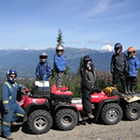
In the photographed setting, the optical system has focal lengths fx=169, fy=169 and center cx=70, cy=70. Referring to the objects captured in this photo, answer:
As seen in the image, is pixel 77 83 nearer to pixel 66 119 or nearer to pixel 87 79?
pixel 87 79

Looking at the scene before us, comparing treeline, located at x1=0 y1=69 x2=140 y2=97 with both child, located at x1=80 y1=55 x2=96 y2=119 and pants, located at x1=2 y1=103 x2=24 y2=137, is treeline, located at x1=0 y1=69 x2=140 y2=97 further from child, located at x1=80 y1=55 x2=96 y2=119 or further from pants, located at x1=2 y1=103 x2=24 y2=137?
pants, located at x1=2 y1=103 x2=24 y2=137

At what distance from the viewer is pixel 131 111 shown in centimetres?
568

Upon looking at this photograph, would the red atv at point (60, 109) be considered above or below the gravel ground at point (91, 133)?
above

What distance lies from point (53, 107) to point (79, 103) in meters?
0.84

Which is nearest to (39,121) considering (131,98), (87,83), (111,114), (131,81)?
(87,83)

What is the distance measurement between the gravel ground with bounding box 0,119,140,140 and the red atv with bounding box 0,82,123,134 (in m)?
0.17

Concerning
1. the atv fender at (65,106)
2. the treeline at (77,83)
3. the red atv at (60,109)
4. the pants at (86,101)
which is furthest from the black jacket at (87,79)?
the treeline at (77,83)

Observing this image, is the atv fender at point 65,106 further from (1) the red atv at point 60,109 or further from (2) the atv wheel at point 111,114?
(2) the atv wheel at point 111,114

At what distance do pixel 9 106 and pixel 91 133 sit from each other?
238cm

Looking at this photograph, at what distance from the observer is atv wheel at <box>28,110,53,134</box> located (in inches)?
183

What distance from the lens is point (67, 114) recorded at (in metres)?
4.91

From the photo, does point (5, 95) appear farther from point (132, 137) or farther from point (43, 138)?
point (132, 137)

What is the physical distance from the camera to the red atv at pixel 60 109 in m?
4.74

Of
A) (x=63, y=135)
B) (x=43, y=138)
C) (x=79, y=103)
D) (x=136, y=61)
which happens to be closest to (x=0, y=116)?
(x=43, y=138)
